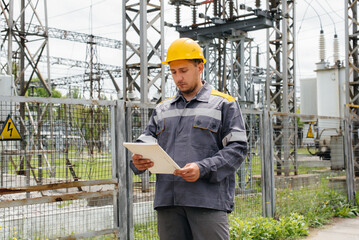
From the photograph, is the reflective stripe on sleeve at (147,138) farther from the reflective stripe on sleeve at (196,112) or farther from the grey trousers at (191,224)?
the grey trousers at (191,224)

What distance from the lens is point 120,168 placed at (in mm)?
5199

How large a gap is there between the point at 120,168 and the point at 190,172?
2489 mm

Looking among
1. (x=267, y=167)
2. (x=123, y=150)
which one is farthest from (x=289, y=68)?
(x=123, y=150)

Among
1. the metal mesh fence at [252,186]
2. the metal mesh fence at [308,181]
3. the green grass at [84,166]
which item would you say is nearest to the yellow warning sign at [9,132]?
the green grass at [84,166]

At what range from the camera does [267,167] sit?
23.8 feet

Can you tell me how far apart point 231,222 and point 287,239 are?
90 centimetres

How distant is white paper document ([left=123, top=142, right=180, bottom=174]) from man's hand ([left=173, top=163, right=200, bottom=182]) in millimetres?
37

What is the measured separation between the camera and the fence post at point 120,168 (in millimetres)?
5191

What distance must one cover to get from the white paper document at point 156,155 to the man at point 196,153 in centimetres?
7

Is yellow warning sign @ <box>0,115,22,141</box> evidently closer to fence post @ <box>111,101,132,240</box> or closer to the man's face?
fence post @ <box>111,101,132,240</box>

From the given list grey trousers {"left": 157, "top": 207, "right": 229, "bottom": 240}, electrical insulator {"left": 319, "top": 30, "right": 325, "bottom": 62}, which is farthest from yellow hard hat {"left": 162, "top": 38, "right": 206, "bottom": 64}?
electrical insulator {"left": 319, "top": 30, "right": 325, "bottom": 62}

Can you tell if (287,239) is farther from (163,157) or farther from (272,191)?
(163,157)

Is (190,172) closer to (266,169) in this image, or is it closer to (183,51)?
(183,51)

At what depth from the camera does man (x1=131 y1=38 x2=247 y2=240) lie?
3.05 m
